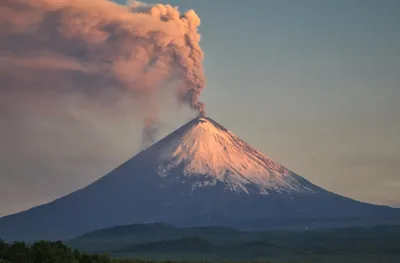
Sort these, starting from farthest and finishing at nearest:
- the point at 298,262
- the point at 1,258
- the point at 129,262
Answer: the point at 298,262 → the point at 129,262 → the point at 1,258

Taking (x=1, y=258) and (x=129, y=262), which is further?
(x=129, y=262)

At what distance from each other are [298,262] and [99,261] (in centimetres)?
14914

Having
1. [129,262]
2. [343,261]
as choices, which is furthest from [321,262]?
[129,262]

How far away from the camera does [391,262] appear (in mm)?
193000

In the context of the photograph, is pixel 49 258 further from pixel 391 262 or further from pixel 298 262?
pixel 391 262

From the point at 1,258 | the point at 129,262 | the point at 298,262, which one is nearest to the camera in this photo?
the point at 1,258

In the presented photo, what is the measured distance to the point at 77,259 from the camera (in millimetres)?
41531

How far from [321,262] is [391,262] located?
53.6 ft

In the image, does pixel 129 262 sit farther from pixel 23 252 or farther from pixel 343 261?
pixel 343 261

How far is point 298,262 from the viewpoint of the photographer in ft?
614

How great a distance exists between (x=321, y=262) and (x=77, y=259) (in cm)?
16159

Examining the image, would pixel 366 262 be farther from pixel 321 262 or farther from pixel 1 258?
pixel 1 258

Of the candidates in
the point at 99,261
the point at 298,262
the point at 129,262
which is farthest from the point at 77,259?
the point at 298,262

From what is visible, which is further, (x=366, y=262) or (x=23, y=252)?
(x=366, y=262)
